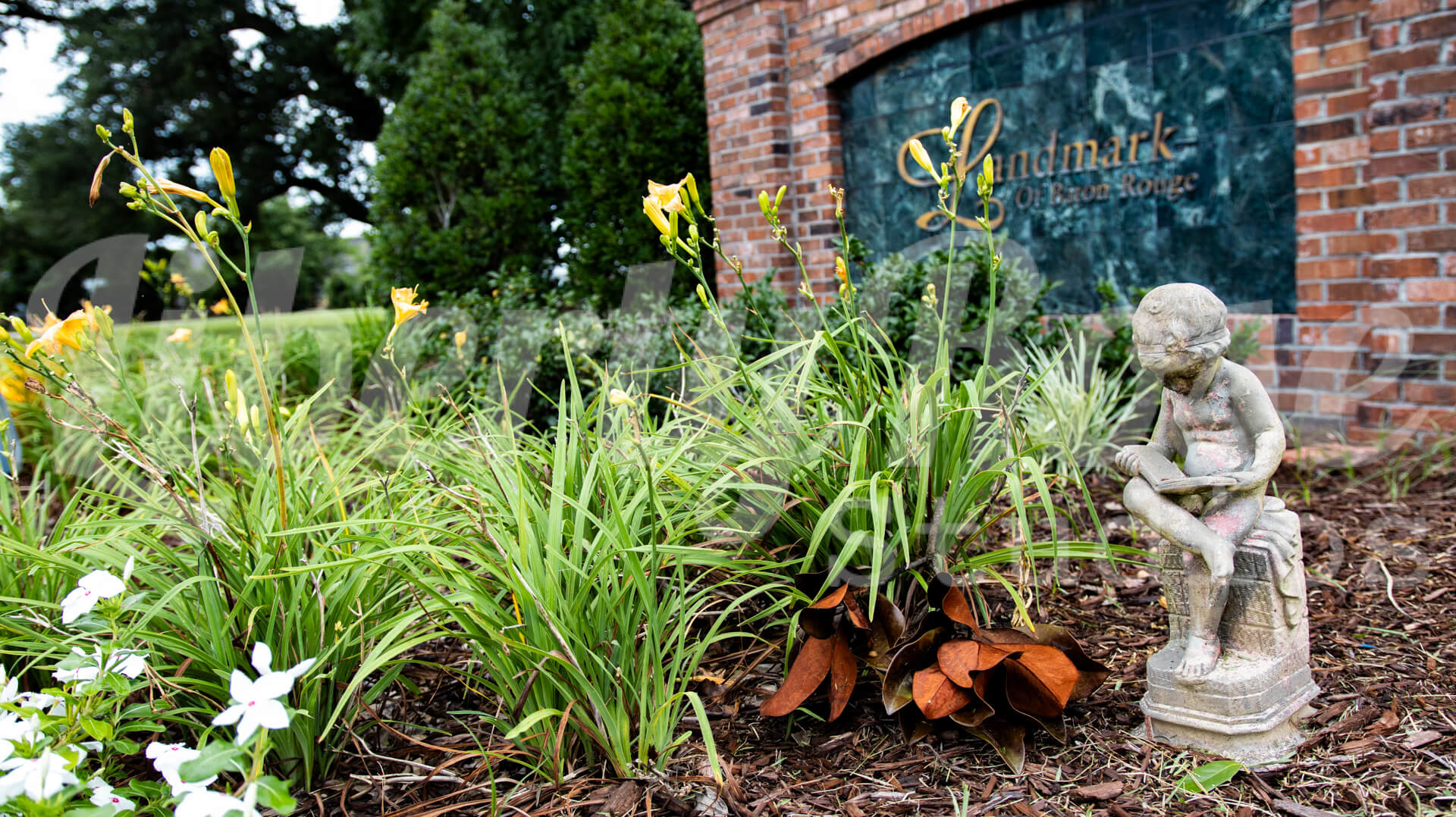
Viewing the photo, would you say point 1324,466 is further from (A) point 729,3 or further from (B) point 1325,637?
(A) point 729,3

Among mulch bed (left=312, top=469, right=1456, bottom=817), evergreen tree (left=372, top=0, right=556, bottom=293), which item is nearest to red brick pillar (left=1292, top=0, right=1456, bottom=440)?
mulch bed (left=312, top=469, right=1456, bottom=817)

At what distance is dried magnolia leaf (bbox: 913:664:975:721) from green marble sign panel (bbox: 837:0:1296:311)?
2.70 m

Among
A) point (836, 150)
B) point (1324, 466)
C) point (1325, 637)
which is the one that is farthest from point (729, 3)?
point (1325, 637)

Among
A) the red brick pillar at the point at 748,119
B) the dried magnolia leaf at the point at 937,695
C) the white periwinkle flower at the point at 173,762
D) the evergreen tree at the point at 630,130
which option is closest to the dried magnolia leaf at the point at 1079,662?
the dried magnolia leaf at the point at 937,695

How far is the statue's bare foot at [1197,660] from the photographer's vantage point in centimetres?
190

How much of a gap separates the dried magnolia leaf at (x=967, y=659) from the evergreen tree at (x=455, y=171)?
589 cm

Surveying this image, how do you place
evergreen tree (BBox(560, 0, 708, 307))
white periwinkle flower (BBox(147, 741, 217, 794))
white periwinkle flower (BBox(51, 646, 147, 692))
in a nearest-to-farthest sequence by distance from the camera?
white periwinkle flower (BBox(147, 741, 217, 794)) → white periwinkle flower (BBox(51, 646, 147, 692)) → evergreen tree (BBox(560, 0, 708, 307))

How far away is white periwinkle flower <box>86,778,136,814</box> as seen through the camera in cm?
153

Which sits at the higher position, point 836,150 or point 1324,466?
point 836,150

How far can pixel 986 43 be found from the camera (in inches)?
207

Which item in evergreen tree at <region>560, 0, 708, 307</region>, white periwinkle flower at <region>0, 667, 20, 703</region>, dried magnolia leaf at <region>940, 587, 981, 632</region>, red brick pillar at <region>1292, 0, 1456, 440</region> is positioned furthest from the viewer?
evergreen tree at <region>560, 0, 708, 307</region>

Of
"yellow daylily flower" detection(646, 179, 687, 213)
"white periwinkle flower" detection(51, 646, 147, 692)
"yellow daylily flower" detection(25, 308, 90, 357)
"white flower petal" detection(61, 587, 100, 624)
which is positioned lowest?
"white periwinkle flower" detection(51, 646, 147, 692)

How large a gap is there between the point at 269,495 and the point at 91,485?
103 inches

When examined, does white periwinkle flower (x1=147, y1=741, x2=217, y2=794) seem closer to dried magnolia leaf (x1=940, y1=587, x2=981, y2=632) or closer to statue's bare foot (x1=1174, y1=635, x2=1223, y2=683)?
dried magnolia leaf (x1=940, y1=587, x2=981, y2=632)
